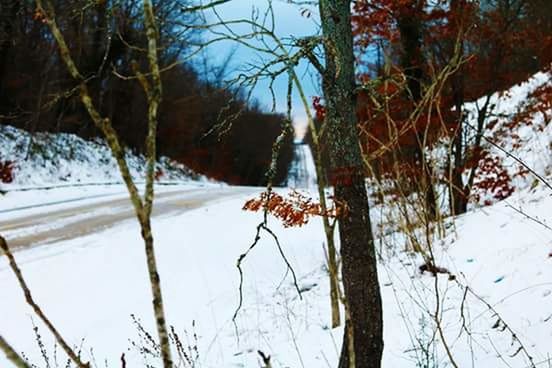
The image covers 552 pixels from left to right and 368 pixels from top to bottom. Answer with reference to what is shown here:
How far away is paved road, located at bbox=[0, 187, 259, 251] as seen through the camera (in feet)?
25.9

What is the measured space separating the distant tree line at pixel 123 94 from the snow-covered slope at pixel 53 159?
1.97 ft

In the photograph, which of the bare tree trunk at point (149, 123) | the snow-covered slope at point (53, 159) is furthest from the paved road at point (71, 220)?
the bare tree trunk at point (149, 123)

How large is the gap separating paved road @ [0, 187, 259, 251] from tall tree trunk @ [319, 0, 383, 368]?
6269 mm

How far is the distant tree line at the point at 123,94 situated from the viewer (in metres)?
8.89

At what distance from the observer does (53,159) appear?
1786 cm

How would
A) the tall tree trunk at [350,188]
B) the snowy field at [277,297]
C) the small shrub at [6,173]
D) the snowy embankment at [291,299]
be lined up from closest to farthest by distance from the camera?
the tall tree trunk at [350,188], the snowy embankment at [291,299], the snowy field at [277,297], the small shrub at [6,173]

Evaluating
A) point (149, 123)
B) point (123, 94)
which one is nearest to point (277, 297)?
point (149, 123)

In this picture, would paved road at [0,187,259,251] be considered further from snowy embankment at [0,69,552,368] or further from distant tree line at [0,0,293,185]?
distant tree line at [0,0,293,185]

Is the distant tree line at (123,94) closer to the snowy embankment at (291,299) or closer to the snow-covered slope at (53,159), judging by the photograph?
the snow-covered slope at (53,159)

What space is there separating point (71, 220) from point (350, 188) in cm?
843

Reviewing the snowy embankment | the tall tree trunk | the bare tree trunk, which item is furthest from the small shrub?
the bare tree trunk

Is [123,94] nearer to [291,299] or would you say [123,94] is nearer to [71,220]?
[71,220]

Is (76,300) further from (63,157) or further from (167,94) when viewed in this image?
(167,94)

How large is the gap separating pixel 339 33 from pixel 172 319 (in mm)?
3579
